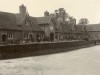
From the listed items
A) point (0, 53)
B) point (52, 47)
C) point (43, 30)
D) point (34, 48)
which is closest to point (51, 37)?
point (43, 30)

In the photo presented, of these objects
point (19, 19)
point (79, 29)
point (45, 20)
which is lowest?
point (79, 29)

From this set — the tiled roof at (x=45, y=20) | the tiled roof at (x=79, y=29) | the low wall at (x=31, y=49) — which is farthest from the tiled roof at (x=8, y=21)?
the tiled roof at (x=79, y=29)

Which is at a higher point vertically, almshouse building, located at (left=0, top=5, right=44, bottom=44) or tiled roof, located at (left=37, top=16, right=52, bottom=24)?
tiled roof, located at (left=37, top=16, right=52, bottom=24)

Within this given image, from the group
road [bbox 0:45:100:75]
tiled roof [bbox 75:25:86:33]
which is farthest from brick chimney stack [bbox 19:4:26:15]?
tiled roof [bbox 75:25:86:33]

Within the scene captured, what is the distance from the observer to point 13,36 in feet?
174

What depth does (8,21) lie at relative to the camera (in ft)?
179

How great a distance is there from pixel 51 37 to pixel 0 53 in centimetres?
4228

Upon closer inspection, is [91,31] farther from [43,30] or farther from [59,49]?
[59,49]

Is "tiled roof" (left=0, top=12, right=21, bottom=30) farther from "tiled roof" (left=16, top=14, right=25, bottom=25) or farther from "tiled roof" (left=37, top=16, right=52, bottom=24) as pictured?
"tiled roof" (left=37, top=16, right=52, bottom=24)

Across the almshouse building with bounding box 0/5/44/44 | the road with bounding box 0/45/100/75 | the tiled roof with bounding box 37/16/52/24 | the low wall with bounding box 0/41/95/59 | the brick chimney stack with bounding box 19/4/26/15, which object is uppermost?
the brick chimney stack with bounding box 19/4/26/15

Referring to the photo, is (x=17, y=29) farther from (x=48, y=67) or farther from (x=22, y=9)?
(x=48, y=67)

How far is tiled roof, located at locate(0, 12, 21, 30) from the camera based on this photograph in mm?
50844

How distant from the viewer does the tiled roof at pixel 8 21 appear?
167 feet

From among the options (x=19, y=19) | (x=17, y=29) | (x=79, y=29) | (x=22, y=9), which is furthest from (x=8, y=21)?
(x=79, y=29)
